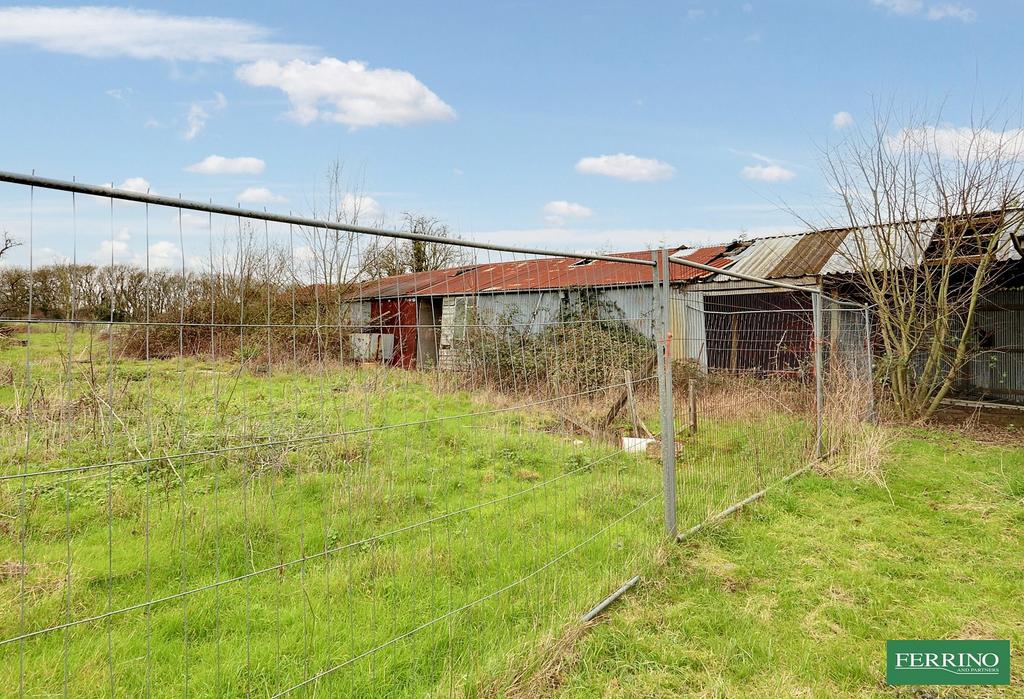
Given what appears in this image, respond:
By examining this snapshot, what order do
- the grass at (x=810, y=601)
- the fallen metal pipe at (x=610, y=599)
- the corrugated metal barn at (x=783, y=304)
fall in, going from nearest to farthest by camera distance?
the grass at (x=810, y=601) → the fallen metal pipe at (x=610, y=599) → the corrugated metal barn at (x=783, y=304)

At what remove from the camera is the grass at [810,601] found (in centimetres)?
278

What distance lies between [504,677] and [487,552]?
3.73ft

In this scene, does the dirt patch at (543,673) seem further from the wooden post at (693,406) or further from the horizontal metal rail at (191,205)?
the wooden post at (693,406)

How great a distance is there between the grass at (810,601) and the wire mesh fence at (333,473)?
0.23 metres

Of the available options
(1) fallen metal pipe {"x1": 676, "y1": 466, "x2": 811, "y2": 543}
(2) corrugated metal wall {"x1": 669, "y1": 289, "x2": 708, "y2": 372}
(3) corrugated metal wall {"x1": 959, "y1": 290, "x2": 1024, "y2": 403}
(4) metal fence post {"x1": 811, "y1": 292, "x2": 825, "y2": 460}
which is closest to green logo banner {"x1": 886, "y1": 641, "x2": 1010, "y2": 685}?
(1) fallen metal pipe {"x1": 676, "y1": 466, "x2": 811, "y2": 543}

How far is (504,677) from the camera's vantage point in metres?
2.58

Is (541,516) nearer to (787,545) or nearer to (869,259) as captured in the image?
(787,545)

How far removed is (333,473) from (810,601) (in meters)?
3.28

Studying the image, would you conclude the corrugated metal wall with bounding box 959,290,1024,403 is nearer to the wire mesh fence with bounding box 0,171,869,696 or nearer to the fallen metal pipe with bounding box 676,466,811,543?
the fallen metal pipe with bounding box 676,466,811,543

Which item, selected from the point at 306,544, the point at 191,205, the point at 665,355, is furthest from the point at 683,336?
the point at 191,205

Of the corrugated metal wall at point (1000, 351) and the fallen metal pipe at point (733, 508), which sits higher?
the corrugated metal wall at point (1000, 351)

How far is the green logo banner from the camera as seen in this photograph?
9.34 feet

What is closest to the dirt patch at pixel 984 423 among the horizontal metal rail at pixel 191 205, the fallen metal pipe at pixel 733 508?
the fallen metal pipe at pixel 733 508

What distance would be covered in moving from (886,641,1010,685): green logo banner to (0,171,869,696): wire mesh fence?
1334mm
